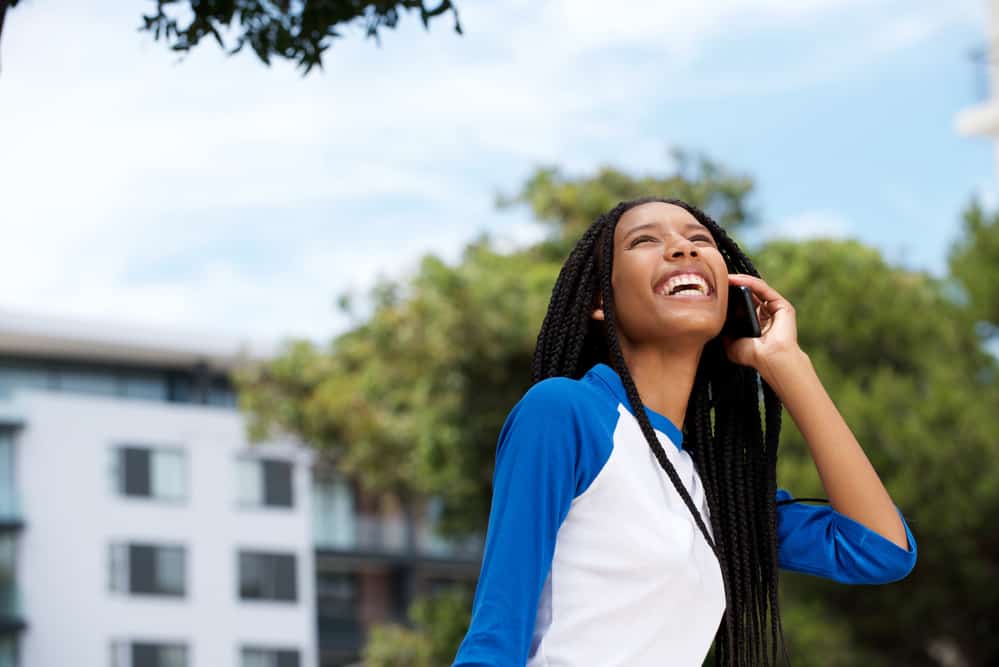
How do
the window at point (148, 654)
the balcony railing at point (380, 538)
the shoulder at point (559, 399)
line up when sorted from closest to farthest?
1. the shoulder at point (559, 399)
2. the window at point (148, 654)
3. the balcony railing at point (380, 538)

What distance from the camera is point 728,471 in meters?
2.54

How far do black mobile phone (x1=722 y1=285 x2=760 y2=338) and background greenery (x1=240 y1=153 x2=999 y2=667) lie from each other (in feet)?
39.6

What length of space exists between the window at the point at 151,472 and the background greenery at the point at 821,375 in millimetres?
13748

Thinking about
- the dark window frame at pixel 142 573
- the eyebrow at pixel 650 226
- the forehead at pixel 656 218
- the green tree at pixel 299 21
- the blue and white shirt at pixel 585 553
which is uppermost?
the dark window frame at pixel 142 573

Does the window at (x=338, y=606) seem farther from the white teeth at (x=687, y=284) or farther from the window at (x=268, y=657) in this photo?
the white teeth at (x=687, y=284)

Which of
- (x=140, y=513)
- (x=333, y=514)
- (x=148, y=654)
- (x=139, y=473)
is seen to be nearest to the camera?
(x=148, y=654)

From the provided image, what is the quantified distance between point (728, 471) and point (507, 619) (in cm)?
54

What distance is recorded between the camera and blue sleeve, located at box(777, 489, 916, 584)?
8.15 ft

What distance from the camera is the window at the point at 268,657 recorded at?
3762 cm

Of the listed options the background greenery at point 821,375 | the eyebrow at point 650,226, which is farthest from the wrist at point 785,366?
the background greenery at point 821,375

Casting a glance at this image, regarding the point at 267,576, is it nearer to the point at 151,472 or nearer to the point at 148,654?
the point at 151,472

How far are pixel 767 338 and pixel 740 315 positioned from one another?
0.24 ft

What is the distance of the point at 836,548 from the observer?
2.53 m

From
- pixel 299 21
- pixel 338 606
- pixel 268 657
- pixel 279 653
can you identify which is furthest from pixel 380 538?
pixel 299 21
